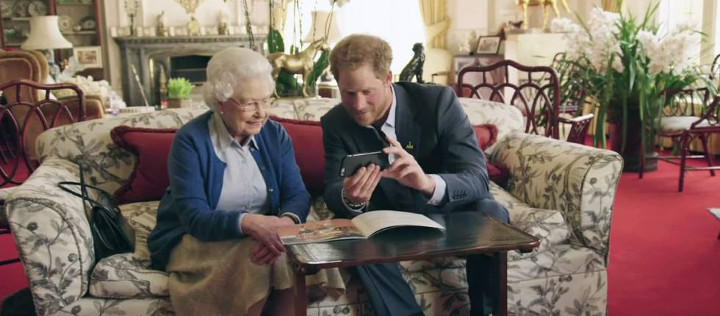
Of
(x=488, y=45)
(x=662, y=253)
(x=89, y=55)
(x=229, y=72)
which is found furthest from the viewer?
(x=89, y=55)

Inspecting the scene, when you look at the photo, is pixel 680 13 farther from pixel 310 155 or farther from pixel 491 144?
pixel 310 155

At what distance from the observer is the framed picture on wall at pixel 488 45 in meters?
8.01

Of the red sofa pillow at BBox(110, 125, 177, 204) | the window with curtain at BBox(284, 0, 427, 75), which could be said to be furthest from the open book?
the window with curtain at BBox(284, 0, 427, 75)

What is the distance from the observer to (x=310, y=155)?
2.54 m

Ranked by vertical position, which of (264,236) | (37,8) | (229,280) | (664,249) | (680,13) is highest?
(37,8)

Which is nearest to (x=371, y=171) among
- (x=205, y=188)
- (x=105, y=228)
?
(x=205, y=188)

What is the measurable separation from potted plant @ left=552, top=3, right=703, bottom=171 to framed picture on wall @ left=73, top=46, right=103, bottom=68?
6.13 m

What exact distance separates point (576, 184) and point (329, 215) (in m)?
0.79

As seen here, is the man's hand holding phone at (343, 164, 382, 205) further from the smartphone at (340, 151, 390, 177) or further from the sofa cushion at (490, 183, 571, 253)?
the sofa cushion at (490, 183, 571, 253)

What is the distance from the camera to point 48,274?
1.90 meters

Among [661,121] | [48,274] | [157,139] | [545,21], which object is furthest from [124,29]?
[48,274]

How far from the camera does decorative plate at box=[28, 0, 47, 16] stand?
8.83 metres

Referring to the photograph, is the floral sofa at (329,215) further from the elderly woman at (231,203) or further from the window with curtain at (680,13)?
the window with curtain at (680,13)

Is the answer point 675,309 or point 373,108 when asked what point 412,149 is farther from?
point 675,309
